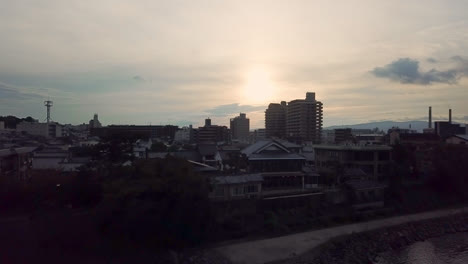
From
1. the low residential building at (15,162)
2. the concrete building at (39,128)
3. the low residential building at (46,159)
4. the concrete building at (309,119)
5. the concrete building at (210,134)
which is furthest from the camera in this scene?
the concrete building at (210,134)

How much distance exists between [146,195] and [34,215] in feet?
18.3

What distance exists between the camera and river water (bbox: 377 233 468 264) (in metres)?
20.5

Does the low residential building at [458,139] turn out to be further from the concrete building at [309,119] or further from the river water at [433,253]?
the concrete building at [309,119]

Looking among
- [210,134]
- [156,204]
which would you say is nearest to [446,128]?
[210,134]

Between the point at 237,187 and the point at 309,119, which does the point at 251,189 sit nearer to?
the point at 237,187

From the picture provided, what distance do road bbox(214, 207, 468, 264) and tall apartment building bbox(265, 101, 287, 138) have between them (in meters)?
51.6

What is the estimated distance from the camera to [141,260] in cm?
1658

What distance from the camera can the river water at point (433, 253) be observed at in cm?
2045

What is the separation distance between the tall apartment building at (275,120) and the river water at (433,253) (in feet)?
171

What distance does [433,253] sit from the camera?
21.8m

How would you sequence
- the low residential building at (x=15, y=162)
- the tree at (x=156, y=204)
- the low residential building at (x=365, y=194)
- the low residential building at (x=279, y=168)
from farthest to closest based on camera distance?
the low residential building at (x=279, y=168)
the low residential building at (x=365, y=194)
the low residential building at (x=15, y=162)
the tree at (x=156, y=204)

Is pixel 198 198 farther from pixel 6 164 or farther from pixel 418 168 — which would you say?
pixel 418 168

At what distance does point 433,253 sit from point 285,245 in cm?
944

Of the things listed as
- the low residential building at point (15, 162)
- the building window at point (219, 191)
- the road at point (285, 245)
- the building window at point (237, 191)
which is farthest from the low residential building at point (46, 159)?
the road at point (285, 245)
